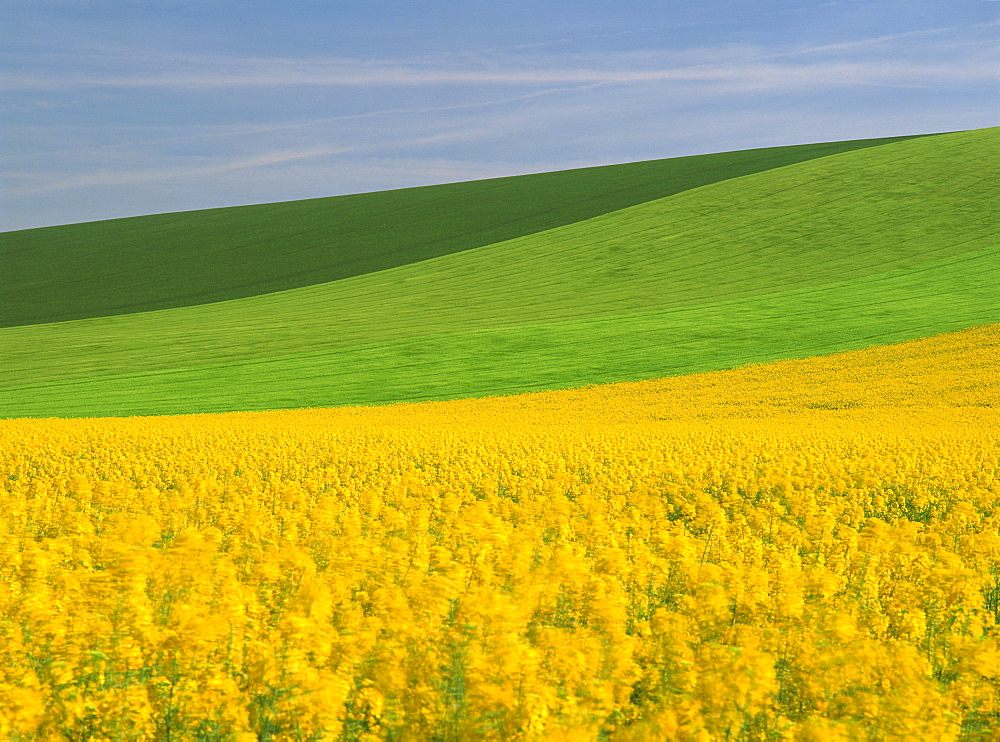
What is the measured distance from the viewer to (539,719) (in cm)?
348

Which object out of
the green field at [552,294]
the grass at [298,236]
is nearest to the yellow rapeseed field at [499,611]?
the green field at [552,294]

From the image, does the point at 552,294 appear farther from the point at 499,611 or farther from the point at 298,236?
the point at 499,611

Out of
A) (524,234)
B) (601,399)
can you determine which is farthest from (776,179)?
(601,399)

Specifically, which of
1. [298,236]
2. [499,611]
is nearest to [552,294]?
[298,236]

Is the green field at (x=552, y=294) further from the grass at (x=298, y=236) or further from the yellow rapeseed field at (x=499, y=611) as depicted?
the yellow rapeseed field at (x=499, y=611)

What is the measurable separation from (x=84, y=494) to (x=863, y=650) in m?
7.37

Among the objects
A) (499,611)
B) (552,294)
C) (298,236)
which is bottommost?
(499,611)

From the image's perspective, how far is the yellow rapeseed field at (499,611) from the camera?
369cm

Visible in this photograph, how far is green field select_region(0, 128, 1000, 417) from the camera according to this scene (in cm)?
3109

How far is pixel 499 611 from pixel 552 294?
133 ft

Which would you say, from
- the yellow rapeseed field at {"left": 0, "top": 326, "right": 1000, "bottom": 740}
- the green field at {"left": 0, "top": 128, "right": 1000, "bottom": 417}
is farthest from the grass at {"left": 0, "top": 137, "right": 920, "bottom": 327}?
the yellow rapeseed field at {"left": 0, "top": 326, "right": 1000, "bottom": 740}

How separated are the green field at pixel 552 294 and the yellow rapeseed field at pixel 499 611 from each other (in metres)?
18.9

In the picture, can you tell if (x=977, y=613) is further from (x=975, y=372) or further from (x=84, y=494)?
(x=975, y=372)

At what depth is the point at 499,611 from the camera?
13.8ft
